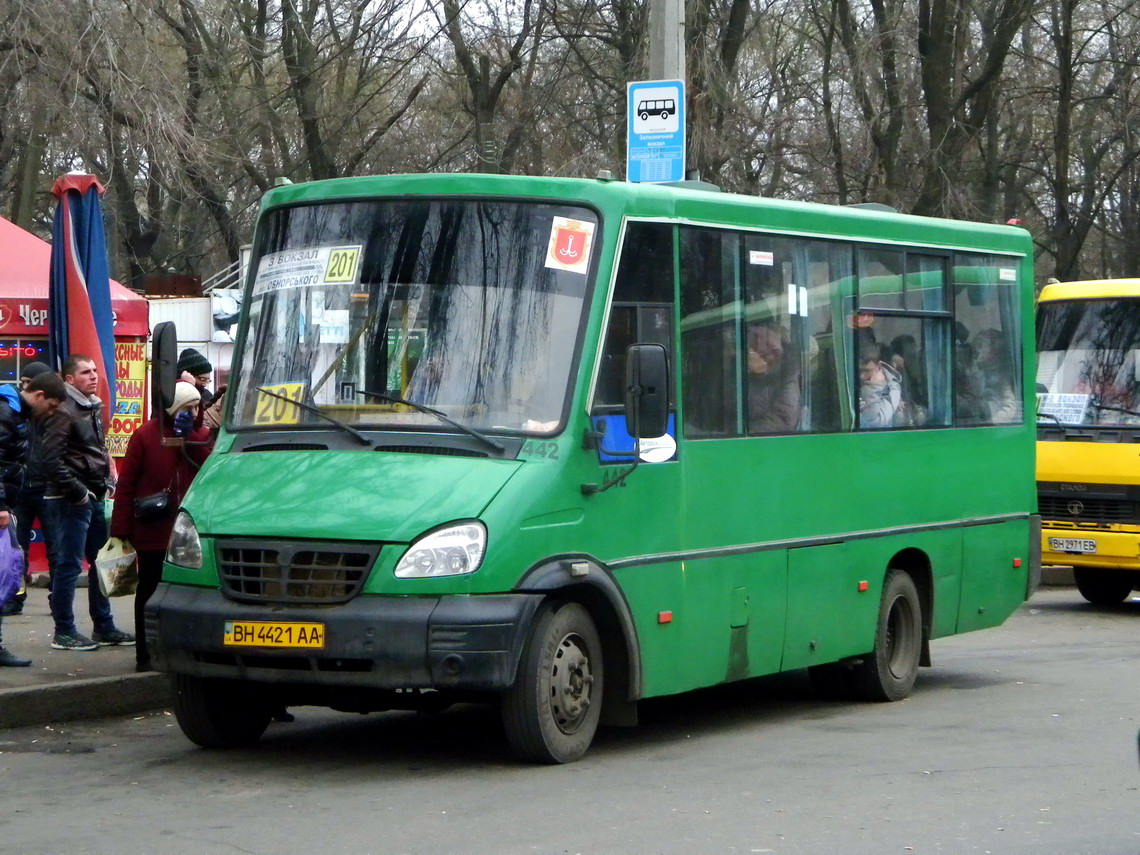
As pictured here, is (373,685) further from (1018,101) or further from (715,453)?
(1018,101)

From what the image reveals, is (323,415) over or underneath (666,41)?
underneath

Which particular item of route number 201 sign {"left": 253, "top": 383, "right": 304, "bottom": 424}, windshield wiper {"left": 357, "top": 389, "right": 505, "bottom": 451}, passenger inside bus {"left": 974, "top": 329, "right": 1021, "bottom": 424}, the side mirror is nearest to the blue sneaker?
the side mirror

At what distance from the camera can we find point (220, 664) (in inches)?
305

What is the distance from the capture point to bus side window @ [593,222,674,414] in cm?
816

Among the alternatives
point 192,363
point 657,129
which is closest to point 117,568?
point 192,363

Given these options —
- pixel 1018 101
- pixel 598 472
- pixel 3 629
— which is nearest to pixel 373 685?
pixel 598 472

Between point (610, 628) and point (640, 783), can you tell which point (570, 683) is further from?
point (640, 783)

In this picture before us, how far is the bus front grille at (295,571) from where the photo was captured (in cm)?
747

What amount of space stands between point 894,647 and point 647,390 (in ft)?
10.9

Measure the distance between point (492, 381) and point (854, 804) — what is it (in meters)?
2.33

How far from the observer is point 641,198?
8.47 meters

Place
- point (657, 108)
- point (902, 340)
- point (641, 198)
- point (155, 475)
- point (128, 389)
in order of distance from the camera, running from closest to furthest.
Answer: point (641, 198)
point (155, 475)
point (902, 340)
point (657, 108)
point (128, 389)

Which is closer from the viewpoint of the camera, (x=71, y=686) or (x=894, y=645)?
(x=71, y=686)

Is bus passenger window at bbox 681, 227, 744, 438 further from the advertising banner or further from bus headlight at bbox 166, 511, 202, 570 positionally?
the advertising banner
